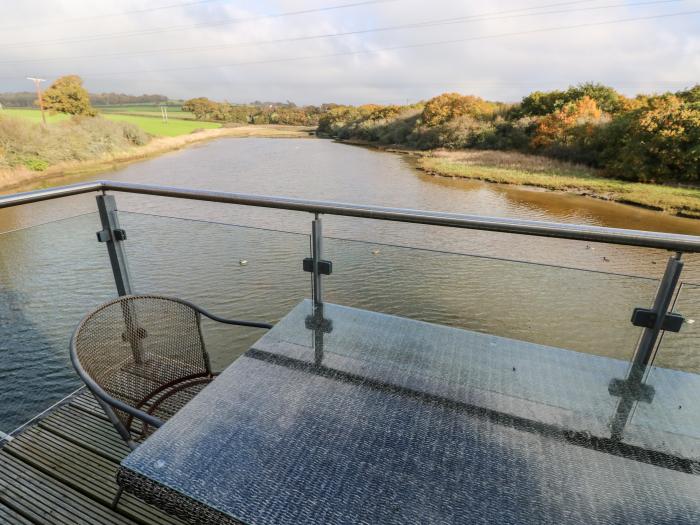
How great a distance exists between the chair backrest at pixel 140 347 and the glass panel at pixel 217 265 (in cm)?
35

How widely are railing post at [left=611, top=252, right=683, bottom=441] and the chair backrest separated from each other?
5.36 feet

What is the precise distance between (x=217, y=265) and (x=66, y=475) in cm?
146

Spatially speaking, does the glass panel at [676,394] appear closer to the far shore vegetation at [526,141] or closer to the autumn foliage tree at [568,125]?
the far shore vegetation at [526,141]

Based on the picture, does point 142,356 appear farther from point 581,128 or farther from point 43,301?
point 581,128

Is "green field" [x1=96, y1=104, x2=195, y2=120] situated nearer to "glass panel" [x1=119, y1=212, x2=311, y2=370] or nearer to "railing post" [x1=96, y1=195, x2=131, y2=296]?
"glass panel" [x1=119, y1=212, x2=311, y2=370]

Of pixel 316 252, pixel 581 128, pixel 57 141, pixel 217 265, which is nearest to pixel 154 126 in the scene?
pixel 57 141

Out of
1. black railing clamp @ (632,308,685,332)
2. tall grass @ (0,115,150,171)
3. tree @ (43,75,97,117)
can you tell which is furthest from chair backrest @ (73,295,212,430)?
tree @ (43,75,97,117)

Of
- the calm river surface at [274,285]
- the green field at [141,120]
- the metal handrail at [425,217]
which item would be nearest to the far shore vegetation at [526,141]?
the green field at [141,120]

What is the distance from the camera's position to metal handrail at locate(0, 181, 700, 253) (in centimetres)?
148

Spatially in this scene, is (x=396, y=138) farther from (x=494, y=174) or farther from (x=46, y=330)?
(x=46, y=330)

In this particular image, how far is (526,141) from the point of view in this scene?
102ft

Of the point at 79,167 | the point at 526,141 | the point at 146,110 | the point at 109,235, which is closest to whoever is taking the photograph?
the point at 109,235

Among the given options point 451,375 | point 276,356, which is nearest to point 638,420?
point 451,375

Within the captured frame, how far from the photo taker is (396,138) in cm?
4481
